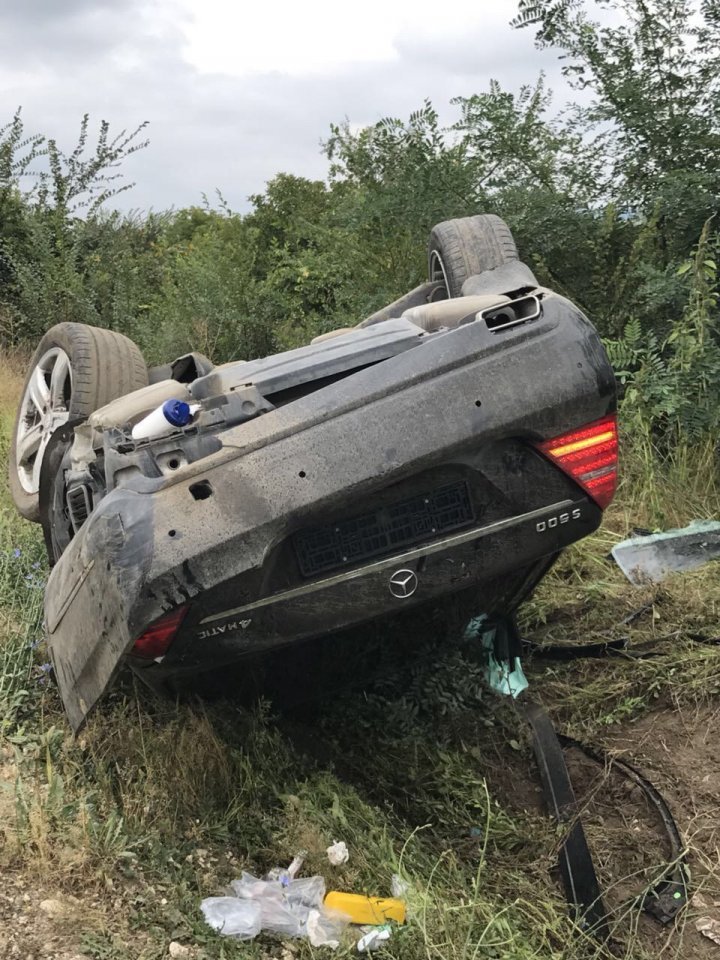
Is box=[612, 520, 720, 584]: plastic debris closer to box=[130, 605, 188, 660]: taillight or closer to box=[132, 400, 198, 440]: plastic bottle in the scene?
box=[132, 400, 198, 440]: plastic bottle

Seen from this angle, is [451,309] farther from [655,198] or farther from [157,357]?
[157,357]

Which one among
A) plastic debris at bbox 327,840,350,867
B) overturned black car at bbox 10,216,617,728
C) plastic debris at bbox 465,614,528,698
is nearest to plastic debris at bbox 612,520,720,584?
plastic debris at bbox 465,614,528,698

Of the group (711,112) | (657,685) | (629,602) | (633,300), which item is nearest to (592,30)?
(711,112)

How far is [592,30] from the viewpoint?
6.25m

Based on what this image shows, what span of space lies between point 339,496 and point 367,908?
1001 mm

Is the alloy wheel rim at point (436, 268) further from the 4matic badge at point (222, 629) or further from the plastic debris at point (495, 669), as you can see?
the 4matic badge at point (222, 629)

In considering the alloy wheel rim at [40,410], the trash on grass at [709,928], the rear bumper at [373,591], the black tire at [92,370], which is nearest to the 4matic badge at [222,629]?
the rear bumper at [373,591]

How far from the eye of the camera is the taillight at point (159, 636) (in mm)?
2336

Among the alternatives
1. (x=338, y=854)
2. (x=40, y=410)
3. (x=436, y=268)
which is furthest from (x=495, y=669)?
(x=40, y=410)

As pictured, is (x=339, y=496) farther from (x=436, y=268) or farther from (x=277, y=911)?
(x=436, y=268)

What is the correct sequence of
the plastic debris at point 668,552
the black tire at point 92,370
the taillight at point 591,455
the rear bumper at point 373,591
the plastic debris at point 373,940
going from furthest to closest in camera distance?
the plastic debris at point 668,552 → the black tire at point 92,370 → the taillight at point 591,455 → the rear bumper at point 373,591 → the plastic debris at point 373,940

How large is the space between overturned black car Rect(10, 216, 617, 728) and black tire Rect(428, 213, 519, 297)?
108cm

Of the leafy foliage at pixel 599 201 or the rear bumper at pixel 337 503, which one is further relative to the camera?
the leafy foliage at pixel 599 201

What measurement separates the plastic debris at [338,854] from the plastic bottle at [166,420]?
3.96 ft
